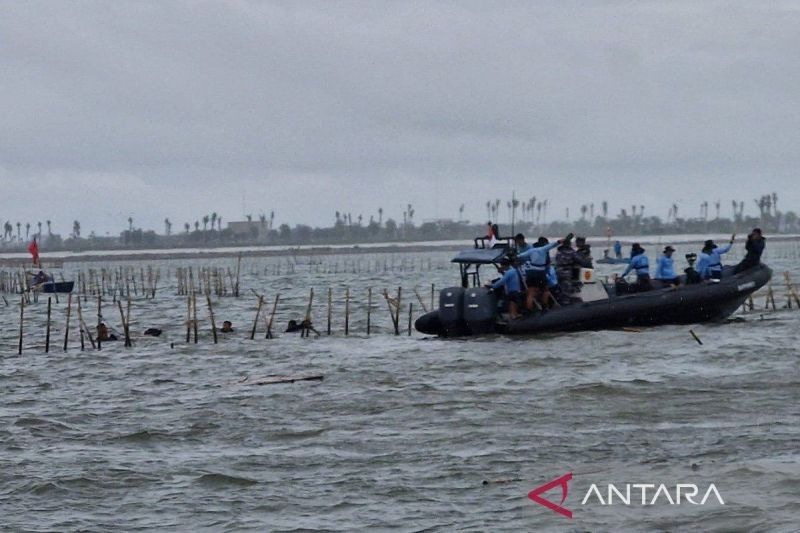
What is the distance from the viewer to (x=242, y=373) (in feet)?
87.5

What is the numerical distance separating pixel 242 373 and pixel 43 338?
13.6 meters

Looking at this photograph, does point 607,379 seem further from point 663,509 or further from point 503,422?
point 663,509

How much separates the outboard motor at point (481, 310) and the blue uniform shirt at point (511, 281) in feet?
2.25

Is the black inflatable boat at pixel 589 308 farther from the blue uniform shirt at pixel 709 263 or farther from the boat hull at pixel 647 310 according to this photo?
the blue uniform shirt at pixel 709 263

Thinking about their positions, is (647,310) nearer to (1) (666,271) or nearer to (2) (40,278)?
(1) (666,271)

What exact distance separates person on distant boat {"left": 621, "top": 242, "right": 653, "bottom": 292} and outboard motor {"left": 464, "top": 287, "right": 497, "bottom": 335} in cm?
376

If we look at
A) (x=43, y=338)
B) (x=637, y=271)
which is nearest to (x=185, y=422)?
(x=637, y=271)

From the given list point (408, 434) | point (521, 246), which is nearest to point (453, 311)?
point (521, 246)

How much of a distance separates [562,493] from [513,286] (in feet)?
51.0

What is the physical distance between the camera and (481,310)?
30.0 m

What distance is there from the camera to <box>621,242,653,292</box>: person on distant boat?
31312mm

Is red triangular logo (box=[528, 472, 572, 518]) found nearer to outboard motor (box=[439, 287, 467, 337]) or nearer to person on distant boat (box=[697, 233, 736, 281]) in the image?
outboard motor (box=[439, 287, 467, 337])

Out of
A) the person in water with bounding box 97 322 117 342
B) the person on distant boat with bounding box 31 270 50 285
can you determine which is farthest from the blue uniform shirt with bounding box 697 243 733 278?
the person on distant boat with bounding box 31 270 50 285

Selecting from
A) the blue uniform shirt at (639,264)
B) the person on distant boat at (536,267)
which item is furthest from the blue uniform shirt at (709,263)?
the person on distant boat at (536,267)
